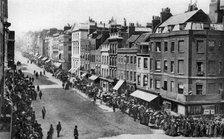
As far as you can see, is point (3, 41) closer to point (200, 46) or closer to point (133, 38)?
point (200, 46)

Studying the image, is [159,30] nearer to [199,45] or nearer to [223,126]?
[199,45]

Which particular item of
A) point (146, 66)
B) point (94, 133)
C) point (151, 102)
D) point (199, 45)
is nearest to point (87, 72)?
point (146, 66)

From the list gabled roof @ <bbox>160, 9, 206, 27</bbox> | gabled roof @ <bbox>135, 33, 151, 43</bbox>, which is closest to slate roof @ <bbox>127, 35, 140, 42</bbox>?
gabled roof @ <bbox>135, 33, 151, 43</bbox>

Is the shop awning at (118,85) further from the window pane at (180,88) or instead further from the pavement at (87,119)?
the window pane at (180,88)

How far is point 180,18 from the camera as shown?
41406mm

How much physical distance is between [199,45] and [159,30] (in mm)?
9215

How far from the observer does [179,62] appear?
38.1 metres

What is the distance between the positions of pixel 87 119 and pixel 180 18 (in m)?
18.6

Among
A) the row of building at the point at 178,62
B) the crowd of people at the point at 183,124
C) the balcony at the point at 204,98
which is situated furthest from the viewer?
the row of building at the point at 178,62

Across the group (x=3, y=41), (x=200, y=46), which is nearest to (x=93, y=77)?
(x=200, y=46)

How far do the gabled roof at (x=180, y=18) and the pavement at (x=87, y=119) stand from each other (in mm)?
14382

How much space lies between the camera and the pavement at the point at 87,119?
28469mm

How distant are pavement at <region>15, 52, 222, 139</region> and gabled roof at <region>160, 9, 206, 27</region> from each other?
14.4 meters

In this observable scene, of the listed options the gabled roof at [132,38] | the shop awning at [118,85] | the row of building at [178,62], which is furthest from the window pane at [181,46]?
the shop awning at [118,85]
